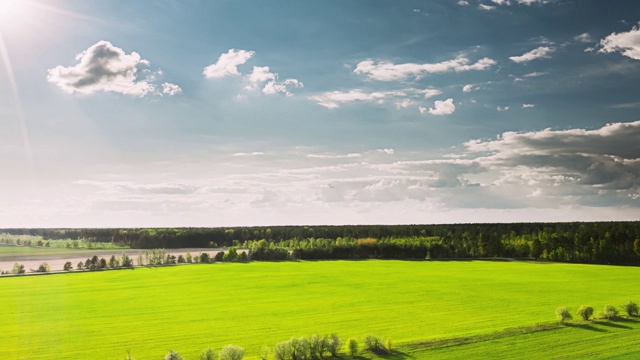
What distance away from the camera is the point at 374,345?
48.9m

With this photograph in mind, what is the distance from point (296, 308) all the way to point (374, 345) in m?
28.7

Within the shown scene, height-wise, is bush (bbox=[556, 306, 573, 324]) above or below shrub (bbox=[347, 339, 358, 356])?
above

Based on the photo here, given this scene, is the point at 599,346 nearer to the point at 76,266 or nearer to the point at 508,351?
the point at 508,351

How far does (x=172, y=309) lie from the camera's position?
7750 centimetres

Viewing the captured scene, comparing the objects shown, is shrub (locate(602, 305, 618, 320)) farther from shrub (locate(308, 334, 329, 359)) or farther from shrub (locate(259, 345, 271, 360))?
shrub (locate(259, 345, 271, 360))

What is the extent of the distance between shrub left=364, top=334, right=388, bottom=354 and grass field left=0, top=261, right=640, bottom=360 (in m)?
1.66

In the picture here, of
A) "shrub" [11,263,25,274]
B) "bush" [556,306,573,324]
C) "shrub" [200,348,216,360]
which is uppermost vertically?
"bush" [556,306,573,324]

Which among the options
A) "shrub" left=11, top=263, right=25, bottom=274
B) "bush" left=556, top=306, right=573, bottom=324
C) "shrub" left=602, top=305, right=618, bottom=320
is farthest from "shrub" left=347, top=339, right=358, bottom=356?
"shrub" left=11, top=263, right=25, bottom=274

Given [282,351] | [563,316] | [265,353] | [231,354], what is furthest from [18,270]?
[563,316]

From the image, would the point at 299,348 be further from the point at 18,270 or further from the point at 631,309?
the point at 18,270

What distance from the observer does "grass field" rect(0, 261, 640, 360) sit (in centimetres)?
5306

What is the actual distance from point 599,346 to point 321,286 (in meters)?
58.9

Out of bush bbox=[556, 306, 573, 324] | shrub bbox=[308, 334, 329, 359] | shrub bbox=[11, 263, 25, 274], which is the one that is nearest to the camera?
shrub bbox=[308, 334, 329, 359]

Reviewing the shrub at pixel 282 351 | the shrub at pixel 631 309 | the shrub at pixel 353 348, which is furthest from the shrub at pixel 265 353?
the shrub at pixel 631 309
